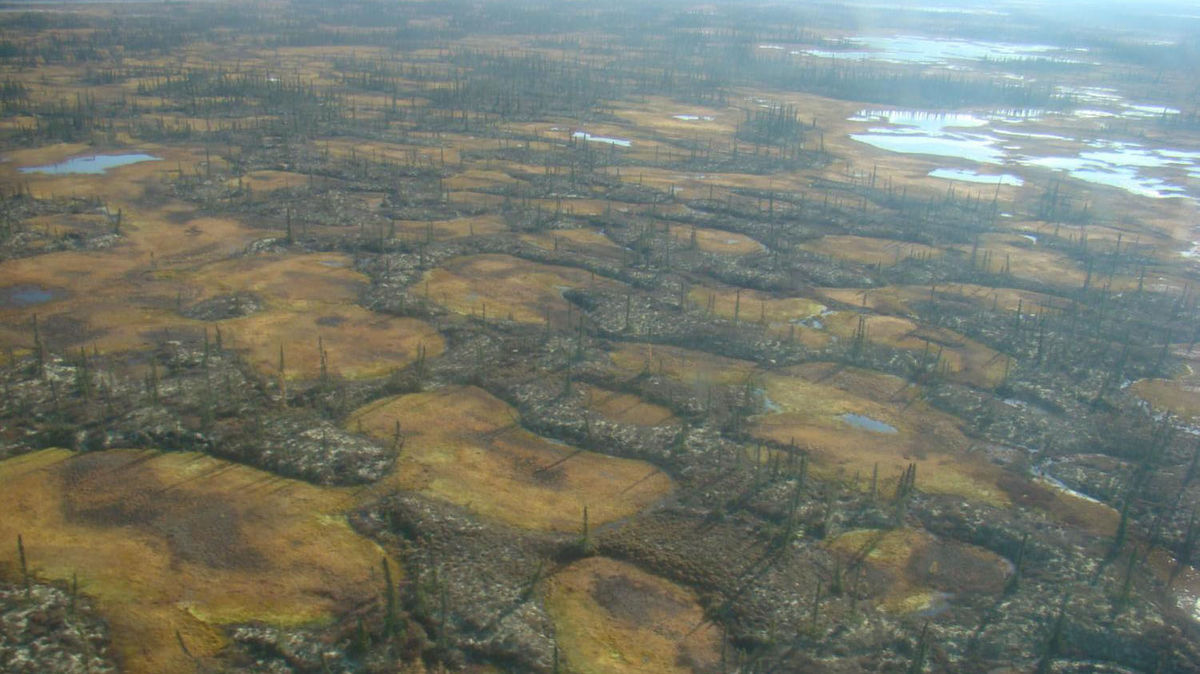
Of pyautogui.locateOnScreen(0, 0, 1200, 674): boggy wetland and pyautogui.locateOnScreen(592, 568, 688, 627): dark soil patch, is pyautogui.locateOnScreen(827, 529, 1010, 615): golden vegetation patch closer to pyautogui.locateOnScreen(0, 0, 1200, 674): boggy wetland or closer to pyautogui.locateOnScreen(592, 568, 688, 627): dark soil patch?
pyautogui.locateOnScreen(0, 0, 1200, 674): boggy wetland

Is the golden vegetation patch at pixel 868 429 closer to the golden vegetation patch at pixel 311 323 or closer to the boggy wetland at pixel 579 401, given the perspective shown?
the boggy wetland at pixel 579 401

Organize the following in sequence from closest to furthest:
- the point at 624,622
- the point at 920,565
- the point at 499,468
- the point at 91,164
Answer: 1. the point at 624,622
2. the point at 920,565
3. the point at 499,468
4. the point at 91,164

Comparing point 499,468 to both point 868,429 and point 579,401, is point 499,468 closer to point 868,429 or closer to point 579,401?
point 579,401

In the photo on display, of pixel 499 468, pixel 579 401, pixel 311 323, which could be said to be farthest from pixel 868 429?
pixel 311 323

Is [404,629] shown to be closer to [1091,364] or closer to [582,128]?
[1091,364]

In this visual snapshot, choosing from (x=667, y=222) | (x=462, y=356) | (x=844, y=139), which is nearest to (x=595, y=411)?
(x=462, y=356)

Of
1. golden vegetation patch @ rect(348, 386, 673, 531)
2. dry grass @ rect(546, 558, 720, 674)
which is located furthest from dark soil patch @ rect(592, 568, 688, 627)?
Answer: golden vegetation patch @ rect(348, 386, 673, 531)

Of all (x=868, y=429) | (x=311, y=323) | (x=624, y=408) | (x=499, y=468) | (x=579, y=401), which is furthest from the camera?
(x=311, y=323)
